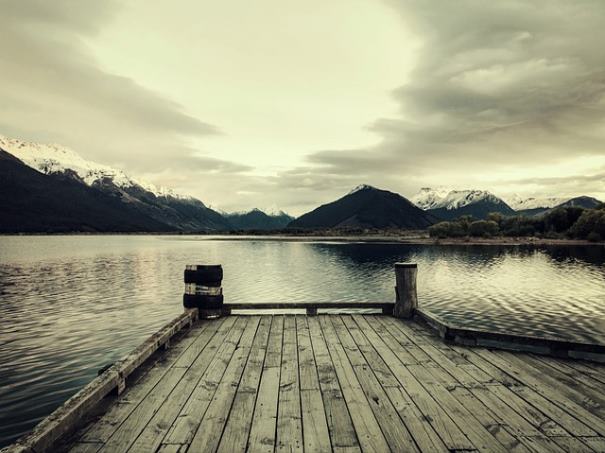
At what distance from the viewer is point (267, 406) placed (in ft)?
16.5

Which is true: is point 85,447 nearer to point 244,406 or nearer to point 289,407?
point 244,406

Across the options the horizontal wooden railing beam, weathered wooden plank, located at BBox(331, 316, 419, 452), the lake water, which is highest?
the horizontal wooden railing beam

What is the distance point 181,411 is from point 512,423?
4269 millimetres

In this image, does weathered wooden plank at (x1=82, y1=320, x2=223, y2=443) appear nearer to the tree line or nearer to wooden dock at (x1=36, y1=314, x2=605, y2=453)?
wooden dock at (x1=36, y1=314, x2=605, y2=453)

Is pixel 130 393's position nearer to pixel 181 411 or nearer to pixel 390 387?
pixel 181 411

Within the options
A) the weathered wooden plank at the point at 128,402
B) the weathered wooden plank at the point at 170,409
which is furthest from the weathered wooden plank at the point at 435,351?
the weathered wooden plank at the point at 128,402

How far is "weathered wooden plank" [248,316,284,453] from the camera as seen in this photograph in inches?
163

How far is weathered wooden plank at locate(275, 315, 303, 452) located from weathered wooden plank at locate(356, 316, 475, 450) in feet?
5.47

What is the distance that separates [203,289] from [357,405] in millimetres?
6648

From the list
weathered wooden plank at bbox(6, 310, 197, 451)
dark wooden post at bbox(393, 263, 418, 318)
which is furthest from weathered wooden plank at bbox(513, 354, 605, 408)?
weathered wooden plank at bbox(6, 310, 197, 451)

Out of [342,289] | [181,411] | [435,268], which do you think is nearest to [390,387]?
[181,411]

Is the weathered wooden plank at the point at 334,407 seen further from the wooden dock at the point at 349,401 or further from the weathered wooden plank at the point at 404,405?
the weathered wooden plank at the point at 404,405

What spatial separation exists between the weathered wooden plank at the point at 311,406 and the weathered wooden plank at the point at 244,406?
2.30ft

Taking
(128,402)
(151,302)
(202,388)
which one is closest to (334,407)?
(202,388)
